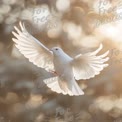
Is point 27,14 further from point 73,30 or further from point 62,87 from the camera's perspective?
point 62,87

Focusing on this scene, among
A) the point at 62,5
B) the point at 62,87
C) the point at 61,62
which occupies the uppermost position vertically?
the point at 62,5

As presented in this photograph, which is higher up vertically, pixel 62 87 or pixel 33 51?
pixel 33 51

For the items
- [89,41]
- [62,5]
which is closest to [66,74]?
[89,41]

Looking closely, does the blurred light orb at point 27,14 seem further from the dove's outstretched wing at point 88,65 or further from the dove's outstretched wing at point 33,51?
the dove's outstretched wing at point 88,65

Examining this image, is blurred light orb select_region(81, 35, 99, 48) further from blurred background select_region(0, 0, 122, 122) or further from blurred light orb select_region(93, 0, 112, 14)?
blurred light orb select_region(93, 0, 112, 14)

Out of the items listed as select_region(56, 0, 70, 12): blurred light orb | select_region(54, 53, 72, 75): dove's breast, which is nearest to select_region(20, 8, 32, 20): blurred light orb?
select_region(56, 0, 70, 12): blurred light orb
